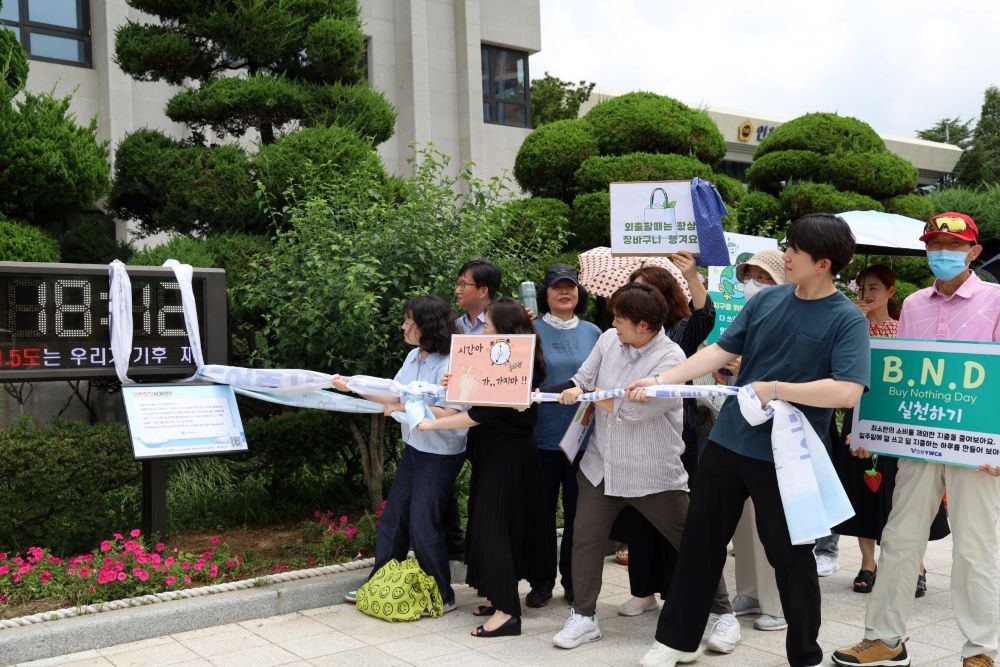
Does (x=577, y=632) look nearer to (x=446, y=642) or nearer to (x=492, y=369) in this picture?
(x=446, y=642)

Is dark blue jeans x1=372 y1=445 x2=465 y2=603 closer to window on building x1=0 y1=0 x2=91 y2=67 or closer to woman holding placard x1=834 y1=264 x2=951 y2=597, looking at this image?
woman holding placard x1=834 y1=264 x2=951 y2=597

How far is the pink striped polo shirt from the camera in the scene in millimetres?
4469

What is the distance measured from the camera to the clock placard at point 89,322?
18.8 feet

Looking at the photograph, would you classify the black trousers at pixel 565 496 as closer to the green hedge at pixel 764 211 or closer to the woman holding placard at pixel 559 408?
the woman holding placard at pixel 559 408

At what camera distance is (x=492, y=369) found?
4.92 meters

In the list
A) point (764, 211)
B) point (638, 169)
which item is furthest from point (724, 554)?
point (764, 211)

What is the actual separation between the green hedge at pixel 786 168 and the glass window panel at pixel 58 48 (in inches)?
460

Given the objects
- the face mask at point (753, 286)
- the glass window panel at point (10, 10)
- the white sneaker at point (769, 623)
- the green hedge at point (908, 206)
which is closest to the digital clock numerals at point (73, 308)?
the face mask at point (753, 286)

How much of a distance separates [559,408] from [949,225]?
2.30 meters

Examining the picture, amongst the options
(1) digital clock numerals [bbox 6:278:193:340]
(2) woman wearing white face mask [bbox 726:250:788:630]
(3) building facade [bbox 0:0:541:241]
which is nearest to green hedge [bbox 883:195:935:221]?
(3) building facade [bbox 0:0:541:241]

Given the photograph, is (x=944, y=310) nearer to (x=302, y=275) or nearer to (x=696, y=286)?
(x=696, y=286)

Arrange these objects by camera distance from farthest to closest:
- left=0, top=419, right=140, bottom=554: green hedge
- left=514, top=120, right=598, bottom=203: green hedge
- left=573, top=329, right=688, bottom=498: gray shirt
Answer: left=514, top=120, right=598, bottom=203: green hedge
left=0, top=419, right=140, bottom=554: green hedge
left=573, top=329, right=688, bottom=498: gray shirt

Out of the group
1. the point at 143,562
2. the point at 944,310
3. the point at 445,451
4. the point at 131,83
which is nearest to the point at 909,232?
the point at 944,310

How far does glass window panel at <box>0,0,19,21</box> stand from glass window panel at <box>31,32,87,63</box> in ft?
1.33
